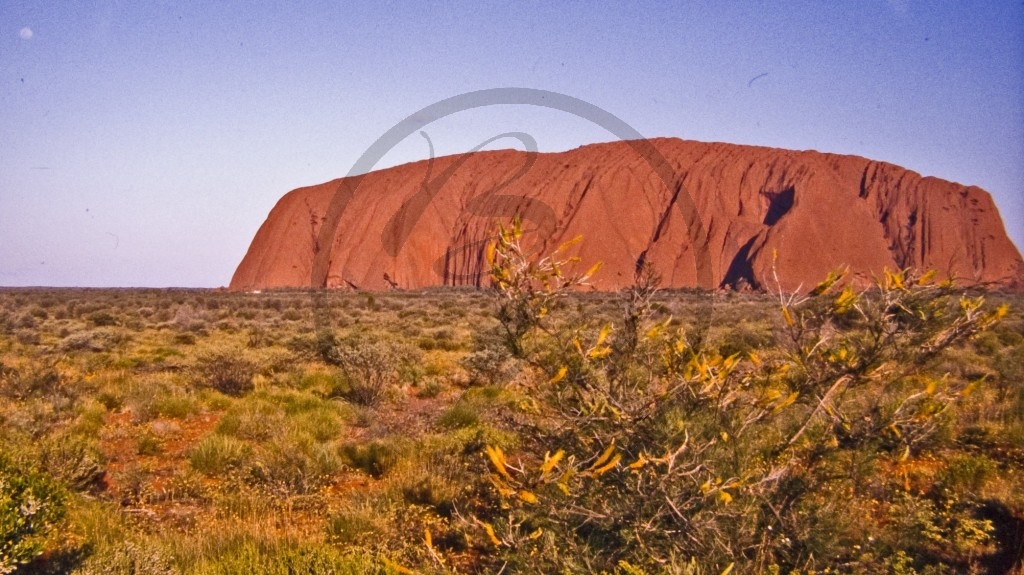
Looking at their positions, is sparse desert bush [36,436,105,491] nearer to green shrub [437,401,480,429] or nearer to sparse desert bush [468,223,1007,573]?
green shrub [437,401,480,429]

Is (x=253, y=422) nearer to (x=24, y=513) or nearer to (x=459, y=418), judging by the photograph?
(x=459, y=418)

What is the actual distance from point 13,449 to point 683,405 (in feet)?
18.7

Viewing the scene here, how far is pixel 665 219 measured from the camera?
217ft

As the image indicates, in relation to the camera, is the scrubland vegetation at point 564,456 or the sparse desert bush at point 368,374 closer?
the scrubland vegetation at point 564,456

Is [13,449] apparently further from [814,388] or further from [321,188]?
[321,188]

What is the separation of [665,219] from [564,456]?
65.9m

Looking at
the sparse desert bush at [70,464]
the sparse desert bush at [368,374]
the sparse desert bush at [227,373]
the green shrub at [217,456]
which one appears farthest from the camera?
the sparse desert bush at [227,373]

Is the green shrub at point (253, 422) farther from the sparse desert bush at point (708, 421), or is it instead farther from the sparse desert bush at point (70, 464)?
the sparse desert bush at point (708, 421)

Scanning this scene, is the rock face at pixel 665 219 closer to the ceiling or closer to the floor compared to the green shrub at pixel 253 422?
closer to the ceiling

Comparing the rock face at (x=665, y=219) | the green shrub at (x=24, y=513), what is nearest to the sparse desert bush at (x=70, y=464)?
the green shrub at (x=24, y=513)

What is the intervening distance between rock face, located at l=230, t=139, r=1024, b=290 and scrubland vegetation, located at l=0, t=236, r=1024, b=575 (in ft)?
156

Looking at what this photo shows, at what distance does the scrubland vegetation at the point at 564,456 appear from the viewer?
8.32 feet

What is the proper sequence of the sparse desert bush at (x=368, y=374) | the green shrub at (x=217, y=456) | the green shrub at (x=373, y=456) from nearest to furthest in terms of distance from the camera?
the green shrub at (x=217, y=456), the green shrub at (x=373, y=456), the sparse desert bush at (x=368, y=374)

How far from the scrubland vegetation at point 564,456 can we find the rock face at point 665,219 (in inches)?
1877
